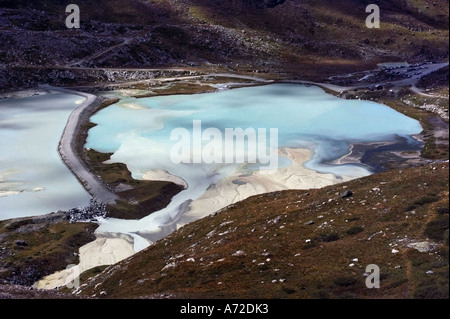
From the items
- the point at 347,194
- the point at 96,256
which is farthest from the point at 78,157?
the point at 347,194

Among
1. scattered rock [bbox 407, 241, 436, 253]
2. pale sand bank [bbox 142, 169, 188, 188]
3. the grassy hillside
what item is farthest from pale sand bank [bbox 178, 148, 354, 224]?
scattered rock [bbox 407, 241, 436, 253]

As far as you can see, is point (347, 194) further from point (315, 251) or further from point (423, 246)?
point (423, 246)

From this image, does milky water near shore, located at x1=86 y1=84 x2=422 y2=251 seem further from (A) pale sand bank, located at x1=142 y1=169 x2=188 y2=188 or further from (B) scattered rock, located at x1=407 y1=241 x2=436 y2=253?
(B) scattered rock, located at x1=407 y1=241 x2=436 y2=253

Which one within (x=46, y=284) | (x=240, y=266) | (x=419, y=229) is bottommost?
(x=46, y=284)

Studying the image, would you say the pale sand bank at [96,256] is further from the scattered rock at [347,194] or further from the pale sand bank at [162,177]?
the scattered rock at [347,194]

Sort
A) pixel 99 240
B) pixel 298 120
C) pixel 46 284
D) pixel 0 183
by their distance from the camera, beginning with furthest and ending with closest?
pixel 298 120, pixel 0 183, pixel 99 240, pixel 46 284

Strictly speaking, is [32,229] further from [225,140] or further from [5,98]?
[5,98]
